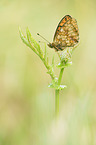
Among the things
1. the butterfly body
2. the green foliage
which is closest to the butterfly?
the butterfly body

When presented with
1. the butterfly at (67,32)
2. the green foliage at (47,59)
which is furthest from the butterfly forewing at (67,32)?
the green foliage at (47,59)

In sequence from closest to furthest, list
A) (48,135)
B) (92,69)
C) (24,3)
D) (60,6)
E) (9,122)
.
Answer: (48,135)
(9,122)
(92,69)
(24,3)
(60,6)

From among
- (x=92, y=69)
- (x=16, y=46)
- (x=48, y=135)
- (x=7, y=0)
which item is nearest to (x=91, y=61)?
(x=92, y=69)

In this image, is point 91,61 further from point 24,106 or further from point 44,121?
point 44,121

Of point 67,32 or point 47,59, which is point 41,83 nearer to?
point 67,32

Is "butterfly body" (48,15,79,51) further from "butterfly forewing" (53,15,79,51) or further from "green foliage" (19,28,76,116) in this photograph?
"green foliage" (19,28,76,116)

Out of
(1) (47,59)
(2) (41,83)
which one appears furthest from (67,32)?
(2) (41,83)

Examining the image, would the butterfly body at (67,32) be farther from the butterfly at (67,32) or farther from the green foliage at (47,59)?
the green foliage at (47,59)
